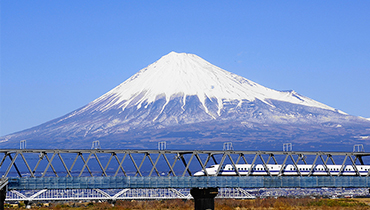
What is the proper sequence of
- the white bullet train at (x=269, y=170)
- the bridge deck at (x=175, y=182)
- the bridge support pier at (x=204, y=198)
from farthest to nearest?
the white bullet train at (x=269, y=170) → the bridge support pier at (x=204, y=198) → the bridge deck at (x=175, y=182)

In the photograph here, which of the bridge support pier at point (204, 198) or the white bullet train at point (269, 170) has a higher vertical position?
the white bullet train at point (269, 170)

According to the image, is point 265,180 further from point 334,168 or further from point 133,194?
point 133,194

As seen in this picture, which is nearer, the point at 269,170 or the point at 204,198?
the point at 204,198

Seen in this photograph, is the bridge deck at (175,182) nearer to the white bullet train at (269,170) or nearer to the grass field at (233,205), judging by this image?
the white bullet train at (269,170)

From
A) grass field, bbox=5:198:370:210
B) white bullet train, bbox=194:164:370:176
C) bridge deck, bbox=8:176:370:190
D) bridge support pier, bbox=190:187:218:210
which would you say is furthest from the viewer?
grass field, bbox=5:198:370:210

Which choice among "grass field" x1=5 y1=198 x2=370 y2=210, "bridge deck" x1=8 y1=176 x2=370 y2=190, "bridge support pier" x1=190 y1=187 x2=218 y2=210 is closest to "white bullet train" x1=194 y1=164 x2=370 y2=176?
"bridge deck" x1=8 y1=176 x2=370 y2=190

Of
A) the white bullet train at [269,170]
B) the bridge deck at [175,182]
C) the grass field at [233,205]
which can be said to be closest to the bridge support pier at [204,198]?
the bridge deck at [175,182]

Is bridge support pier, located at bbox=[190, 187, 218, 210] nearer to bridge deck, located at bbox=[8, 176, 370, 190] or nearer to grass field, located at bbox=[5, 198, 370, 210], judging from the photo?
bridge deck, located at bbox=[8, 176, 370, 190]

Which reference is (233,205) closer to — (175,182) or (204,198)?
(204,198)

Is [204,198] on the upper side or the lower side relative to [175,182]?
lower

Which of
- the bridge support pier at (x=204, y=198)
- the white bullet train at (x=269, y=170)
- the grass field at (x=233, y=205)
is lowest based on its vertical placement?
the grass field at (x=233, y=205)

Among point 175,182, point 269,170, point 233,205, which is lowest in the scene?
point 233,205

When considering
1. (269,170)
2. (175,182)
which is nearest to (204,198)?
(175,182)

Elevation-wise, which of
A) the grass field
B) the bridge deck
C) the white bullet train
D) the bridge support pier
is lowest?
the grass field
